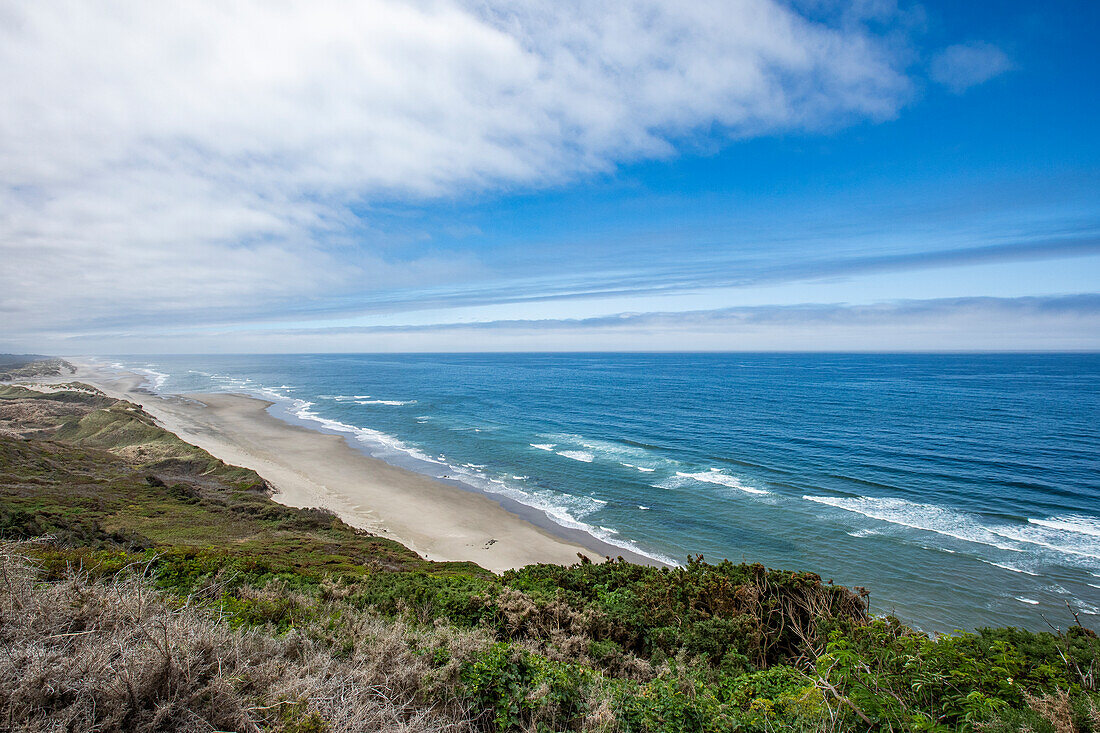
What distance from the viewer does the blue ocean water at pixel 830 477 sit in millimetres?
21344

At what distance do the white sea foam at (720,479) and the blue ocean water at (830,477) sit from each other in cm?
22

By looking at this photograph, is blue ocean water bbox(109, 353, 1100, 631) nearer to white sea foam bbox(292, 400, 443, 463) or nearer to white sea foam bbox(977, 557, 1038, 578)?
white sea foam bbox(977, 557, 1038, 578)

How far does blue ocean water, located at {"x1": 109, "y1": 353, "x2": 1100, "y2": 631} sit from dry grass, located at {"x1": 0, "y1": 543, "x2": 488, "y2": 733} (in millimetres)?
19447

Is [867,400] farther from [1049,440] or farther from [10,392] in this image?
[10,392]

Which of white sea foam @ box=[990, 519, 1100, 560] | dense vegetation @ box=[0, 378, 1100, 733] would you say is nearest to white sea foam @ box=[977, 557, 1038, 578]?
white sea foam @ box=[990, 519, 1100, 560]

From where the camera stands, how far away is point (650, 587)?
1244cm

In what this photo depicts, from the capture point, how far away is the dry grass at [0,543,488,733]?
14.4 feet

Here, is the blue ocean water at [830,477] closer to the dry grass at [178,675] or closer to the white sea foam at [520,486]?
the white sea foam at [520,486]

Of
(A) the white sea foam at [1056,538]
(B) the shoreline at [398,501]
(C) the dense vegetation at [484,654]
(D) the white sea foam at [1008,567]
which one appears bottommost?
(B) the shoreline at [398,501]

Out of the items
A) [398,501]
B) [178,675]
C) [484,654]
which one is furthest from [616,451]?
[178,675]

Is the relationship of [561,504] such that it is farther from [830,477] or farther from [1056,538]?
[1056,538]

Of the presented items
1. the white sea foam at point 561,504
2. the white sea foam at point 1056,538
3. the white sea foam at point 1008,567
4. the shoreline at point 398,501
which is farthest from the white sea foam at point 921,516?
the shoreline at point 398,501

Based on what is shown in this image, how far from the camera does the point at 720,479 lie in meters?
34.1

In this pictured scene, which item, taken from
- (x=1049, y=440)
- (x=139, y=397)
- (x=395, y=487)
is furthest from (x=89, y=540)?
(x=139, y=397)
